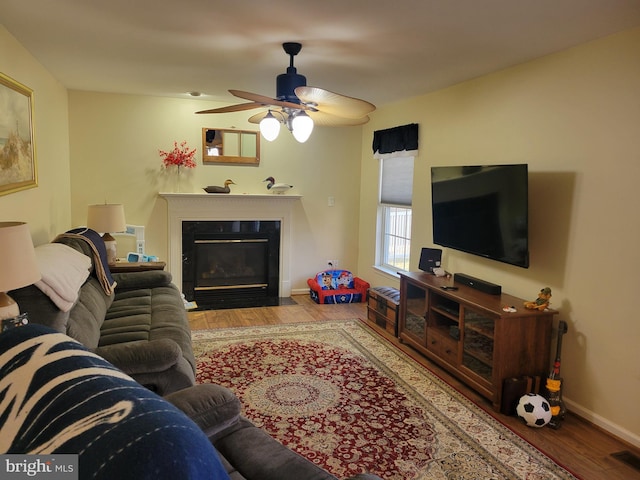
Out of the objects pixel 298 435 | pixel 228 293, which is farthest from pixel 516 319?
pixel 228 293

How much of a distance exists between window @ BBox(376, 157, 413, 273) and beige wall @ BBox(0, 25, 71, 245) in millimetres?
3524

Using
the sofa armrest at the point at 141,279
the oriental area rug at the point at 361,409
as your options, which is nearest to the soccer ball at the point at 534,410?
the oriental area rug at the point at 361,409

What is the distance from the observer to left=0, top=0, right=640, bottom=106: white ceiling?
2.43 metres

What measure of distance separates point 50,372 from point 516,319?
110 inches

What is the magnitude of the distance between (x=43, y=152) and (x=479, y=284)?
150 inches

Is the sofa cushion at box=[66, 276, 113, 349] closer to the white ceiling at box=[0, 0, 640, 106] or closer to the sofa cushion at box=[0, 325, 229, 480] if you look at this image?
the sofa cushion at box=[0, 325, 229, 480]

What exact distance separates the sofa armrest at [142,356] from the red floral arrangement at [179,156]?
347cm

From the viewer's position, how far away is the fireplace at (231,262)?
556 centimetres

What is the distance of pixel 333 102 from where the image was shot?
2.67m

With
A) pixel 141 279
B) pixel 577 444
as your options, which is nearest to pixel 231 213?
pixel 141 279

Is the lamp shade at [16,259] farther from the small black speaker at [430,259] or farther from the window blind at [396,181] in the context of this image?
the window blind at [396,181]

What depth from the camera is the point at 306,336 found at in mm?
4461

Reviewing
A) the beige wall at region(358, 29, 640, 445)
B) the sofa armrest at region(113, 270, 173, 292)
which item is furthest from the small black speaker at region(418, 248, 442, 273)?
the sofa armrest at region(113, 270, 173, 292)

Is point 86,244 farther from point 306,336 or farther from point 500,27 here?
point 500,27
